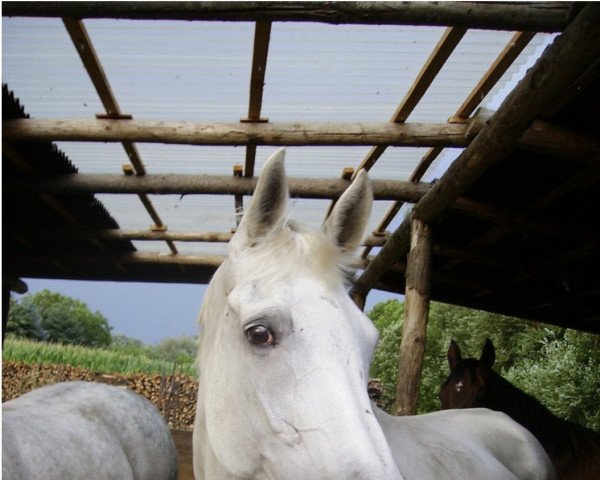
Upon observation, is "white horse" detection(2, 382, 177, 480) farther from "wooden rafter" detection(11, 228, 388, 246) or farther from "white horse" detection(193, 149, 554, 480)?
"wooden rafter" detection(11, 228, 388, 246)

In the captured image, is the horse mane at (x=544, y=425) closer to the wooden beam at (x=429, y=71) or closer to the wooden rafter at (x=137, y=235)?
the wooden beam at (x=429, y=71)

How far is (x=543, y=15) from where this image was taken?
3.23 m

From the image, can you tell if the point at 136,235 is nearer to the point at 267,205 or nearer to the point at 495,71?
the point at 495,71

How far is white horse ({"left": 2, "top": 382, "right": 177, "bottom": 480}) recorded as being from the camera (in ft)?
7.42

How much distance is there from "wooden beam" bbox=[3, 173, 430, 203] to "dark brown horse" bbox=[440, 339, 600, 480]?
199 centimetres

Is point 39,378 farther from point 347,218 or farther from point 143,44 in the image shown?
point 347,218

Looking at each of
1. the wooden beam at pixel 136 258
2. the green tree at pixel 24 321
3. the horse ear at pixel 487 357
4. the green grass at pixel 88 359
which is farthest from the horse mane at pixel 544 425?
the green tree at pixel 24 321

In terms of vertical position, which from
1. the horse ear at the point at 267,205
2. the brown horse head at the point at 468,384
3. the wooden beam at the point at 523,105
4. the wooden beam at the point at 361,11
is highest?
the wooden beam at the point at 361,11

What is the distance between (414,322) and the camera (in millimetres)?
5012

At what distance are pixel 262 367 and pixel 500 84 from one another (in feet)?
13.5

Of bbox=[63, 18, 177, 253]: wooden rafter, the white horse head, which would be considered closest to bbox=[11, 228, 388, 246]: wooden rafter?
bbox=[63, 18, 177, 253]: wooden rafter

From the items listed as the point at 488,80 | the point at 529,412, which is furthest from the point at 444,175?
the point at 529,412

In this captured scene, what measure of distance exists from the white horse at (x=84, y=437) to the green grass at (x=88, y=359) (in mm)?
8409

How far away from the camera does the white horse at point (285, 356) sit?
1.27 m
